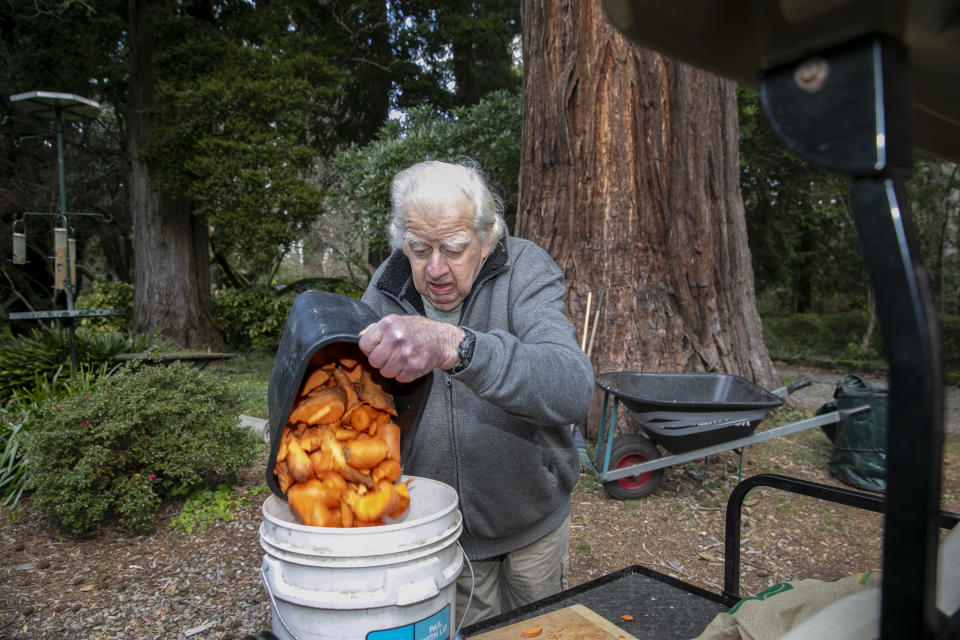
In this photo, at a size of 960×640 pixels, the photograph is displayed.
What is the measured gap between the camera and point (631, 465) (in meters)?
4.53

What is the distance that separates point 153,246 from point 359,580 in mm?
10630

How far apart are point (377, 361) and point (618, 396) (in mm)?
2882

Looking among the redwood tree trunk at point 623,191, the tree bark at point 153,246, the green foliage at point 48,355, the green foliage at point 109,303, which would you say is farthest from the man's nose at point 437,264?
the green foliage at point 109,303

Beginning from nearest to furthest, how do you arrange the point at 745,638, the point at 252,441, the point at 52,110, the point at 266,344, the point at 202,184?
1. the point at 745,638
2. the point at 252,441
3. the point at 52,110
4. the point at 202,184
5. the point at 266,344

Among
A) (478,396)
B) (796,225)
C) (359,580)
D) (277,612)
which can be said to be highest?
(796,225)

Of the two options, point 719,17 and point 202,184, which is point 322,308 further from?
point 202,184

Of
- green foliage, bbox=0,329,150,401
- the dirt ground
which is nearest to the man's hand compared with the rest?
the dirt ground

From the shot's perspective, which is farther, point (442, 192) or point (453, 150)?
point (453, 150)

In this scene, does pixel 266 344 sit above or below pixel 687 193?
below

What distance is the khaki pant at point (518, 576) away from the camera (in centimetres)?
220

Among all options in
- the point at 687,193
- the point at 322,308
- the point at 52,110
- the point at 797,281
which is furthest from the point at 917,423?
the point at 797,281

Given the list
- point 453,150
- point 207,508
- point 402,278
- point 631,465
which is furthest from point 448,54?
point 402,278

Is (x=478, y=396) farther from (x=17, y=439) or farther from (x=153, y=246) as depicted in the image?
(x=153, y=246)

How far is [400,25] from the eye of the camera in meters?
13.4
